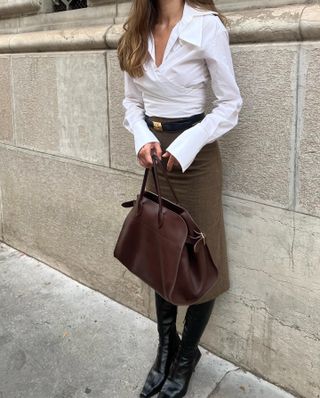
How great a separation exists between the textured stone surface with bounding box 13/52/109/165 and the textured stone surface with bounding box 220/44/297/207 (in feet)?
3.66

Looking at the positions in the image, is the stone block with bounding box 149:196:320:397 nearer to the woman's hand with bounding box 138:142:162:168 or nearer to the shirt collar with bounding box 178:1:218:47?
the woman's hand with bounding box 138:142:162:168

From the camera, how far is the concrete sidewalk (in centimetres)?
288

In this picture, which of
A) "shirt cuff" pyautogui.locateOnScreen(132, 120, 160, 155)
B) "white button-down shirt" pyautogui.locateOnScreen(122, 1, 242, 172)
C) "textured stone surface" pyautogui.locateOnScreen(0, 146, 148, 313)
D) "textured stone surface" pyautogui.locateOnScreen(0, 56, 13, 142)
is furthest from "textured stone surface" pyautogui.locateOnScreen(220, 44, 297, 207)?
"textured stone surface" pyautogui.locateOnScreen(0, 56, 13, 142)

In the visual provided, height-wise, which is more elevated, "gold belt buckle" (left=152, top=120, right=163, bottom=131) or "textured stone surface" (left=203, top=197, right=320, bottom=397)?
"gold belt buckle" (left=152, top=120, right=163, bottom=131)

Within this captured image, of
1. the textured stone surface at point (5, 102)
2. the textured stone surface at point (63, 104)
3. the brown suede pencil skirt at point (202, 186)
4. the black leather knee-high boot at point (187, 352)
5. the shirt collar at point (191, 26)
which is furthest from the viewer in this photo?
the textured stone surface at point (5, 102)

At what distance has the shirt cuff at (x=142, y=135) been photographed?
2.44 m

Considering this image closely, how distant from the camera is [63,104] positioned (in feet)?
12.4

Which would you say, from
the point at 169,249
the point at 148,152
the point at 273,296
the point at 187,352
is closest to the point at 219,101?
the point at 148,152

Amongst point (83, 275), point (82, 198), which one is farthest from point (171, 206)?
point (83, 275)

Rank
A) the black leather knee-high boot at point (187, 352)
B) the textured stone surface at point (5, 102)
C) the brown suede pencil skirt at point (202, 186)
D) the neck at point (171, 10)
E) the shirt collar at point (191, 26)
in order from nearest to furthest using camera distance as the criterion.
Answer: the shirt collar at point (191, 26) < the neck at point (171, 10) < the brown suede pencil skirt at point (202, 186) < the black leather knee-high boot at point (187, 352) < the textured stone surface at point (5, 102)

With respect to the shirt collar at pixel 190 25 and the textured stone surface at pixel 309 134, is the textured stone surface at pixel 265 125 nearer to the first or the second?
the textured stone surface at pixel 309 134

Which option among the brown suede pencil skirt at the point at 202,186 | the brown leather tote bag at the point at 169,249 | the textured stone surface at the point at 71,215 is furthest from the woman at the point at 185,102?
the textured stone surface at the point at 71,215

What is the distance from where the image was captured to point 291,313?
267 cm

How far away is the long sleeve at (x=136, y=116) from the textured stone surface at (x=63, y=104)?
737 mm
